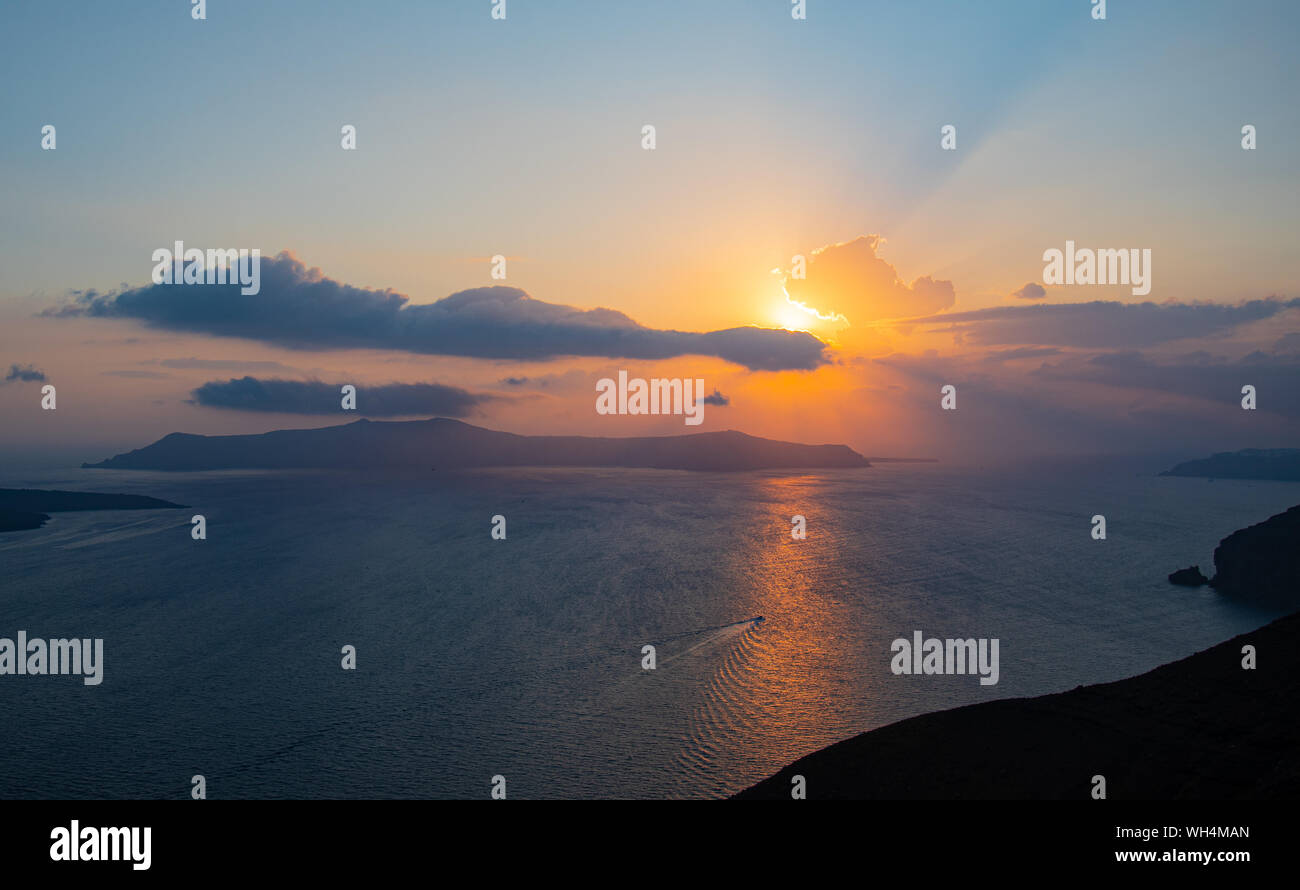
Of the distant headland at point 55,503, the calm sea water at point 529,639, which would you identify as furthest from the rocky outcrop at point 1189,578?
the distant headland at point 55,503

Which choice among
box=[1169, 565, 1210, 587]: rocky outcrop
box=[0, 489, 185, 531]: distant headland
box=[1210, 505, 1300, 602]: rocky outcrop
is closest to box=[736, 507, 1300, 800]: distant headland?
box=[1210, 505, 1300, 602]: rocky outcrop

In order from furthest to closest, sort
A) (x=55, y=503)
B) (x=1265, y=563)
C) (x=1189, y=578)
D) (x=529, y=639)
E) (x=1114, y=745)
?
1. (x=55, y=503)
2. (x=1189, y=578)
3. (x=1265, y=563)
4. (x=529, y=639)
5. (x=1114, y=745)

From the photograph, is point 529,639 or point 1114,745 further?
point 529,639

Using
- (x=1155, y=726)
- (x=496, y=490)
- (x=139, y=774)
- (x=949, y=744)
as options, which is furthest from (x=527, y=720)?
(x=496, y=490)

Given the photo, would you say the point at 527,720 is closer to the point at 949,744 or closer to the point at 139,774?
the point at 139,774

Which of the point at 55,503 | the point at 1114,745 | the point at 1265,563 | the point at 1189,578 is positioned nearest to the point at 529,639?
the point at 1114,745

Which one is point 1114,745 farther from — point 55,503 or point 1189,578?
point 55,503

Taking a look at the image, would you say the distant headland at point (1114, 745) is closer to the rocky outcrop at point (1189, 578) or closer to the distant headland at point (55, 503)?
the rocky outcrop at point (1189, 578)

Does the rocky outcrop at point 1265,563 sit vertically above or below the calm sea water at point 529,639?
above
